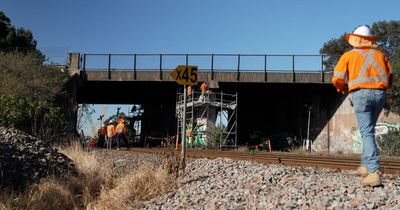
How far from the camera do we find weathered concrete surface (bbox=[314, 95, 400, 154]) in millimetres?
33906

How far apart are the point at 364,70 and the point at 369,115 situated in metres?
0.60

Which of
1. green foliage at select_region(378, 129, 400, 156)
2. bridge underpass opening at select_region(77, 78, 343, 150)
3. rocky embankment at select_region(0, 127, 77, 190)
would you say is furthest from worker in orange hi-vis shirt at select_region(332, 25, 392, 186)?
bridge underpass opening at select_region(77, 78, 343, 150)

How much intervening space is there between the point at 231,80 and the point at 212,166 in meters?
28.4

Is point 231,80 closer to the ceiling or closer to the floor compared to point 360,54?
closer to the ceiling

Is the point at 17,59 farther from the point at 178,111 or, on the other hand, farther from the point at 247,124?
the point at 247,124

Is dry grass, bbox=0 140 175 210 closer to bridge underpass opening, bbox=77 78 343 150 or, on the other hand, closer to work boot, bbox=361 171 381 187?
work boot, bbox=361 171 381 187

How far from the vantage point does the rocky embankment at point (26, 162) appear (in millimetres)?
10797

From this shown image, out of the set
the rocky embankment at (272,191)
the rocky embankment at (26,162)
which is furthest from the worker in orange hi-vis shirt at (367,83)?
the rocky embankment at (26,162)

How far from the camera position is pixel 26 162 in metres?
11.7

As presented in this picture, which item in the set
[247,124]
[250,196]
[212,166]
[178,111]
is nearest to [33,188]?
[212,166]

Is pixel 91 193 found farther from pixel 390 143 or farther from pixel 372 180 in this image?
pixel 390 143

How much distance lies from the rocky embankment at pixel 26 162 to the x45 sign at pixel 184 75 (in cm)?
327

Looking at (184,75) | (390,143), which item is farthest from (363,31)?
(390,143)

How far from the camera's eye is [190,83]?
40.0ft
